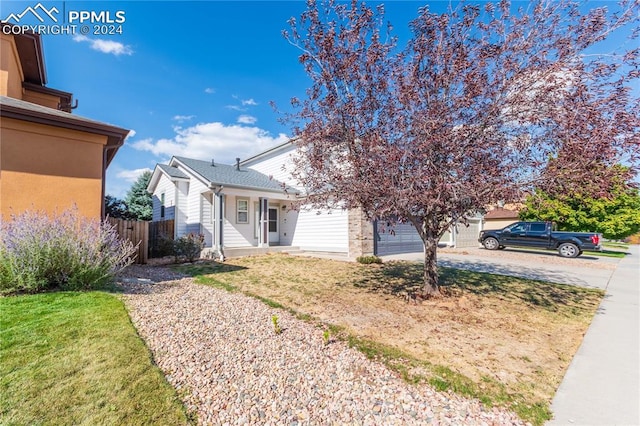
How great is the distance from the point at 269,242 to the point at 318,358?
40.5 ft

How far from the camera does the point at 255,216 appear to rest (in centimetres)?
1477

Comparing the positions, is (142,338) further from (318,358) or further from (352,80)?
(352,80)

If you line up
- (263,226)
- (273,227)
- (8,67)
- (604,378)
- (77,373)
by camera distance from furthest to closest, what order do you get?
(273,227) < (263,226) < (8,67) < (604,378) < (77,373)

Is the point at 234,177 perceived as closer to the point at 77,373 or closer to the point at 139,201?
the point at 77,373

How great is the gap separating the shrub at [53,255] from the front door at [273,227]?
9658 mm

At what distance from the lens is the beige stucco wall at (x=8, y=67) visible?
8.46 metres

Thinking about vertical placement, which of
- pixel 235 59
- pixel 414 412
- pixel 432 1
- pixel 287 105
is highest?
pixel 235 59

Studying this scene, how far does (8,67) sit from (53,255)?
780 centimetres

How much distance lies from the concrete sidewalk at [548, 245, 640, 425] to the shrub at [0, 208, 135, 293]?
7.46 metres

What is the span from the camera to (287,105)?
19.7 feet

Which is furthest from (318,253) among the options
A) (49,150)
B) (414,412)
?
(414,412)

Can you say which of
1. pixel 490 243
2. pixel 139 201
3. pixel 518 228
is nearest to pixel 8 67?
pixel 139 201

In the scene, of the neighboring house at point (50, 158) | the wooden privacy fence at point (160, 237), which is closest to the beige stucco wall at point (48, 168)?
the neighboring house at point (50, 158)

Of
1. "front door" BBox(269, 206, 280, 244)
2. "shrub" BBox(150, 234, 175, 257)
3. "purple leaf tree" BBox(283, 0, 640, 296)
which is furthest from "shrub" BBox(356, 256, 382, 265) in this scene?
"shrub" BBox(150, 234, 175, 257)
